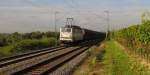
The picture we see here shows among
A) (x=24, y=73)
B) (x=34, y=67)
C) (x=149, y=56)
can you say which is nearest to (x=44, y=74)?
(x=24, y=73)

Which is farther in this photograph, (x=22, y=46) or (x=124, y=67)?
(x=22, y=46)

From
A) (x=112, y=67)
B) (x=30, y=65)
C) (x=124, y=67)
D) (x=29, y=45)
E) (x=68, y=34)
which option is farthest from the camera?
(x=68, y=34)

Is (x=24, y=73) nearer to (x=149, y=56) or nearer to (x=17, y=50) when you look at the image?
(x=149, y=56)

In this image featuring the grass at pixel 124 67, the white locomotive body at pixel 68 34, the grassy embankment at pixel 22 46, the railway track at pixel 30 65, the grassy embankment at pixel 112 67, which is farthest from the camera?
the white locomotive body at pixel 68 34

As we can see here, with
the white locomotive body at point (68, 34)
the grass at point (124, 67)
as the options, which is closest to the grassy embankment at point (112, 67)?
the grass at point (124, 67)

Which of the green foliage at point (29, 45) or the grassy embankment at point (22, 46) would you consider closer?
the grassy embankment at point (22, 46)

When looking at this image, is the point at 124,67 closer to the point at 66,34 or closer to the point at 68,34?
the point at 68,34

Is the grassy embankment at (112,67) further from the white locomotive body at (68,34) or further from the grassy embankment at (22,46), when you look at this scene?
the white locomotive body at (68,34)

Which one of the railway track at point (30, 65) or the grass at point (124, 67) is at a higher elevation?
the grass at point (124, 67)

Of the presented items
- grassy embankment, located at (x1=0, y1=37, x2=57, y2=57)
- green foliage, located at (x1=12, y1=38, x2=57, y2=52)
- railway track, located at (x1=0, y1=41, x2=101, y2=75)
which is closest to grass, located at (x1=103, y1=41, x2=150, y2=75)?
railway track, located at (x1=0, y1=41, x2=101, y2=75)

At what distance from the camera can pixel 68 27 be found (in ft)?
177

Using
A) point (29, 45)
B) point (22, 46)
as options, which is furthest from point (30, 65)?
point (29, 45)

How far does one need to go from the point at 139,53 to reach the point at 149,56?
3876 millimetres

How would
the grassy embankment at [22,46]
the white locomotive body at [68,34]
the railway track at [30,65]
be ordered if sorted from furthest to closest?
the white locomotive body at [68,34], the grassy embankment at [22,46], the railway track at [30,65]
